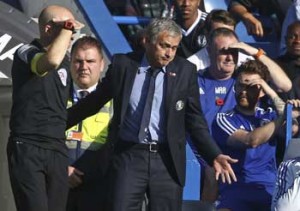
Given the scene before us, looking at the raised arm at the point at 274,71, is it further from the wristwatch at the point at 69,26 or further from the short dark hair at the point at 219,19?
the wristwatch at the point at 69,26

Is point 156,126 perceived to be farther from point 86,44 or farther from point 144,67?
point 86,44

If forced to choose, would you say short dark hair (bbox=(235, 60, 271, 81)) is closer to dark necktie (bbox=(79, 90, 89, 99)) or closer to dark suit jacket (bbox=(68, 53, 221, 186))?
dark suit jacket (bbox=(68, 53, 221, 186))

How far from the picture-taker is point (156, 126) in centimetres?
677

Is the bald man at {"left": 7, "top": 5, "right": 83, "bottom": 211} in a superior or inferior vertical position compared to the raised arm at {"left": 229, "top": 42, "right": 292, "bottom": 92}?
inferior

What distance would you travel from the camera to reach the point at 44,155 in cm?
664

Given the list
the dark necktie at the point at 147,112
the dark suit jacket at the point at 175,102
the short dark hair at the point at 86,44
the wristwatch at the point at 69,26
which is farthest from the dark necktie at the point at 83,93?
the wristwatch at the point at 69,26

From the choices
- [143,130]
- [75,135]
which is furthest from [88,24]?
[143,130]

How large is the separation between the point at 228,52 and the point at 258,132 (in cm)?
88

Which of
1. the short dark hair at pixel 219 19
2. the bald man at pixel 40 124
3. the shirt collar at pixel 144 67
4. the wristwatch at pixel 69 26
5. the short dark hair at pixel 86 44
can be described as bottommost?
the bald man at pixel 40 124

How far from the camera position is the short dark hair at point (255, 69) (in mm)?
7773

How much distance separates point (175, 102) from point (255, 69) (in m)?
1.19

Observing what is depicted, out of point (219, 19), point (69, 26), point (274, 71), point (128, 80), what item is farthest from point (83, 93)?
point (219, 19)

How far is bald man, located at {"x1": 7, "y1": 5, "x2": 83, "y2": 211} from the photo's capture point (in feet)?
21.5

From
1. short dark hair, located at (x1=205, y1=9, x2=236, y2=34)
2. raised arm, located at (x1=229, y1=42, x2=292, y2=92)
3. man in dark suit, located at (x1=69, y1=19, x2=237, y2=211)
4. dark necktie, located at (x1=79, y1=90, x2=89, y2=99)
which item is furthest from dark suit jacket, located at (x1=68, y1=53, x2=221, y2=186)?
short dark hair, located at (x1=205, y1=9, x2=236, y2=34)
